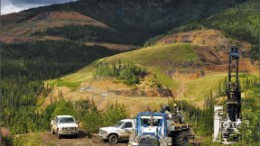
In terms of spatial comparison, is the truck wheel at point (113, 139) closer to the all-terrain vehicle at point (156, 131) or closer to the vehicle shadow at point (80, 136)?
the vehicle shadow at point (80, 136)

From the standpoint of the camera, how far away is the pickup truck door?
106 ft

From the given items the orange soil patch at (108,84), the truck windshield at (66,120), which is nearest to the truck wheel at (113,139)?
the truck windshield at (66,120)

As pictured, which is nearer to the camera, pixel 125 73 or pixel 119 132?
pixel 119 132

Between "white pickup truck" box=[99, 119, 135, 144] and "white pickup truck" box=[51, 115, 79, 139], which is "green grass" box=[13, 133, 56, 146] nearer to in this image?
"white pickup truck" box=[51, 115, 79, 139]

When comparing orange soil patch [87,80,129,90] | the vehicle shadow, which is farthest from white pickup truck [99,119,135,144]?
orange soil patch [87,80,129,90]

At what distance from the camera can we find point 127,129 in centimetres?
3238

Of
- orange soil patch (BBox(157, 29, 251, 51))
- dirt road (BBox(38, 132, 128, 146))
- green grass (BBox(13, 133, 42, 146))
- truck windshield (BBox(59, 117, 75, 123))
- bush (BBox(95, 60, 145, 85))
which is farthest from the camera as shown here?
orange soil patch (BBox(157, 29, 251, 51))

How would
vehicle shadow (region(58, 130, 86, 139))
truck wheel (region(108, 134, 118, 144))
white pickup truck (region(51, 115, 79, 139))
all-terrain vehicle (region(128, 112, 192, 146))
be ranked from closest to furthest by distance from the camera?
1. all-terrain vehicle (region(128, 112, 192, 146))
2. truck wheel (region(108, 134, 118, 144))
3. white pickup truck (region(51, 115, 79, 139))
4. vehicle shadow (region(58, 130, 86, 139))

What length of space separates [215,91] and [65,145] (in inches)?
3018

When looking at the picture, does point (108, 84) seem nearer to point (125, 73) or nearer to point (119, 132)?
point (125, 73)

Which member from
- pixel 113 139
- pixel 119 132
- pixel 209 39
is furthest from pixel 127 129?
pixel 209 39

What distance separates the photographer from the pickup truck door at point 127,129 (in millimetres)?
32219

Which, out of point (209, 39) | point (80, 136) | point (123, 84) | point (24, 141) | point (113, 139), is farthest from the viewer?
point (209, 39)

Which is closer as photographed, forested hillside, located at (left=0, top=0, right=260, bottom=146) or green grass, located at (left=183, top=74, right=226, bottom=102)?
forested hillside, located at (left=0, top=0, right=260, bottom=146)
